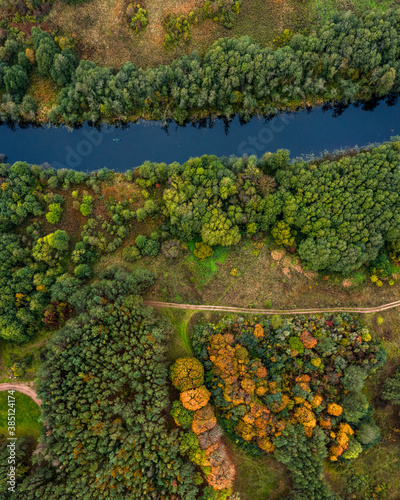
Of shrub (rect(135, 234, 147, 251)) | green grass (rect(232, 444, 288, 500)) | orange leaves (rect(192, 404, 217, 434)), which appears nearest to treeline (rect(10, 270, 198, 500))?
orange leaves (rect(192, 404, 217, 434))

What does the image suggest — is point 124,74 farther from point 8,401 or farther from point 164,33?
point 8,401

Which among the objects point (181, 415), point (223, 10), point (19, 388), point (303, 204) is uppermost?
point (223, 10)

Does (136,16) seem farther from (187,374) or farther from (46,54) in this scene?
(187,374)

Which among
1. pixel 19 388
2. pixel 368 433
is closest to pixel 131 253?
pixel 19 388

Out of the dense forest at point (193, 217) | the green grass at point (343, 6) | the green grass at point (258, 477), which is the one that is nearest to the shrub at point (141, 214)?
the dense forest at point (193, 217)

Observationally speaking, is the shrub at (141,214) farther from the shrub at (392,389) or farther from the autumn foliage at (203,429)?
the shrub at (392,389)
